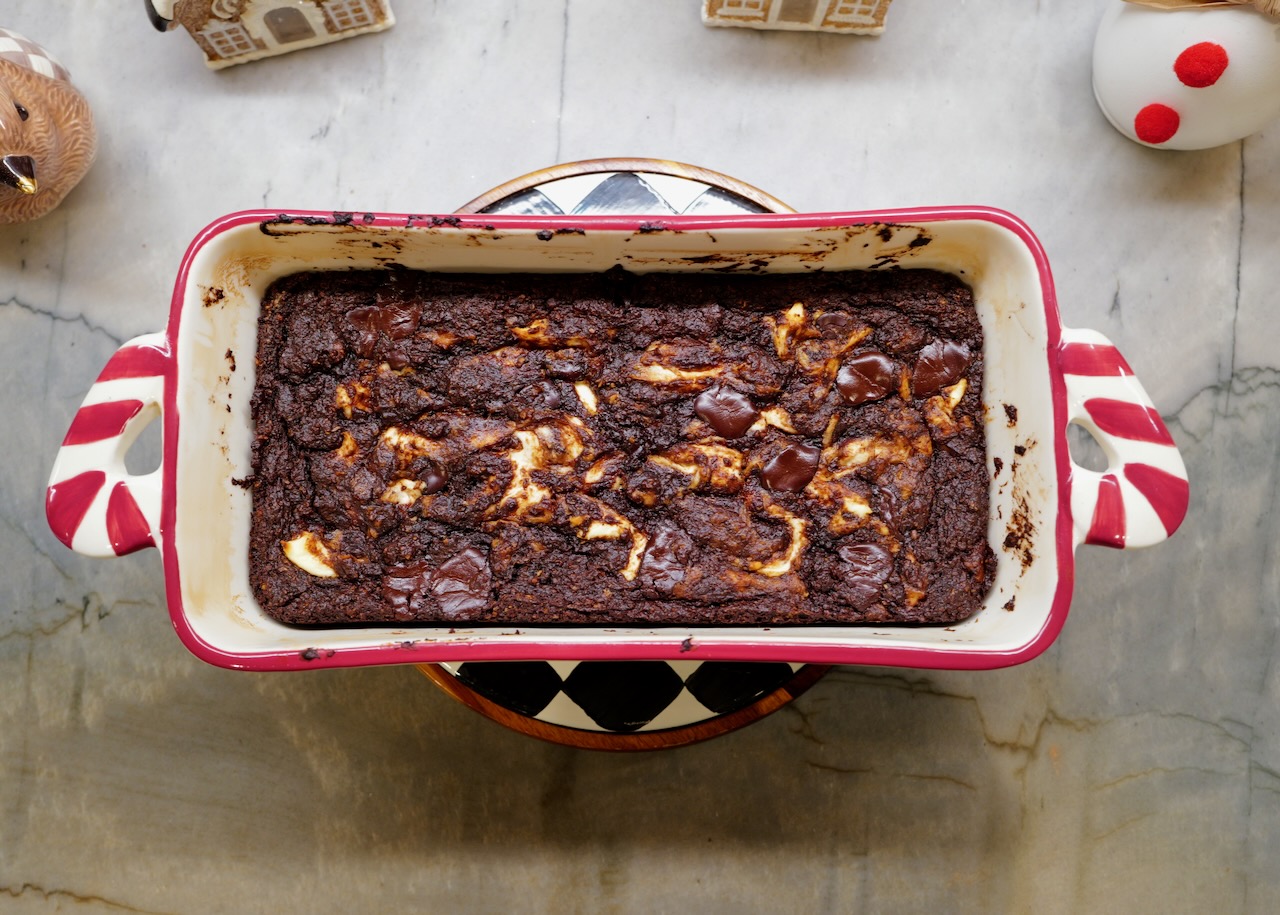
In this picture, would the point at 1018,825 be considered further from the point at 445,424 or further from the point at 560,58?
the point at 560,58

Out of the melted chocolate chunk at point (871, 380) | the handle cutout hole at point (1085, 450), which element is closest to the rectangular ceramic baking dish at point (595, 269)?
the melted chocolate chunk at point (871, 380)

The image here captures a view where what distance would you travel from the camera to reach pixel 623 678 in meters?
1.43

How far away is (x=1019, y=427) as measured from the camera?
1.26 metres

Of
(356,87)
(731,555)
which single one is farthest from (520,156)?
(731,555)

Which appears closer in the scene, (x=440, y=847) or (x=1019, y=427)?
(x=1019, y=427)

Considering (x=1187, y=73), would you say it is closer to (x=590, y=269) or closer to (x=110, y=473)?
(x=590, y=269)

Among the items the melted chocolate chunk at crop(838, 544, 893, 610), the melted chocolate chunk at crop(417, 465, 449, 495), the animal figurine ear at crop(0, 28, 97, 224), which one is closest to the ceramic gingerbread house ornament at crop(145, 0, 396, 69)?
the animal figurine ear at crop(0, 28, 97, 224)

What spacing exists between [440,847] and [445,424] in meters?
0.83

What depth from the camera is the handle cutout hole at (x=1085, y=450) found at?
1.59 meters

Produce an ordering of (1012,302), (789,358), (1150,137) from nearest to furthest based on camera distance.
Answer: (1012,302) → (789,358) → (1150,137)

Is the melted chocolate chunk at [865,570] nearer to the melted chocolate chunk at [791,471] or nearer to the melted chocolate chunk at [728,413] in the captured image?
the melted chocolate chunk at [791,471]

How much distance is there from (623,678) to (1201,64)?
141 cm

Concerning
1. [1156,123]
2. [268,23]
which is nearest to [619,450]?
[268,23]

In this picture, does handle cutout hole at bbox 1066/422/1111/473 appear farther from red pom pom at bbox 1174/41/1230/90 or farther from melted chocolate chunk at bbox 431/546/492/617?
melted chocolate chunk at bbox 431/546/492/617
